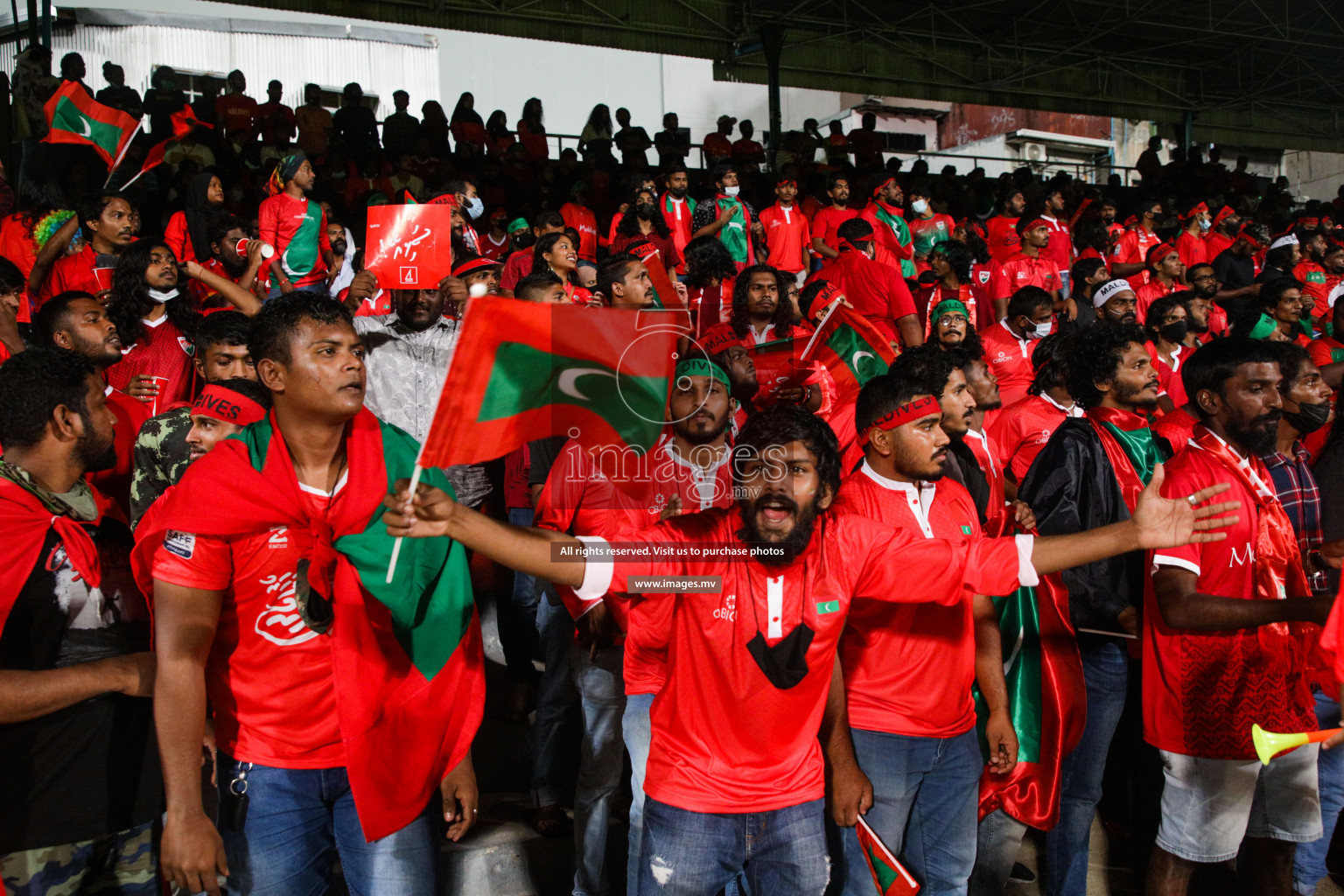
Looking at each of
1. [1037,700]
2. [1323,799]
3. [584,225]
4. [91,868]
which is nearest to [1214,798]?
[1037,700]

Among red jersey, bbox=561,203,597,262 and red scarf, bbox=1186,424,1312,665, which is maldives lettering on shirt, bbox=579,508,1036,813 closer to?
red scarf, bbox=1186,424,1312,665

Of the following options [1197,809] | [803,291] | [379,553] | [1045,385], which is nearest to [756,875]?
[379,553]

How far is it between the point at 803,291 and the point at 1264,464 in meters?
4.84

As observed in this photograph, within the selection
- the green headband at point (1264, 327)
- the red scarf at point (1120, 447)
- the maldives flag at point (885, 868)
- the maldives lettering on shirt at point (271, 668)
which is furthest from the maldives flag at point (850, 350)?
the green headband at point (1264, 327)

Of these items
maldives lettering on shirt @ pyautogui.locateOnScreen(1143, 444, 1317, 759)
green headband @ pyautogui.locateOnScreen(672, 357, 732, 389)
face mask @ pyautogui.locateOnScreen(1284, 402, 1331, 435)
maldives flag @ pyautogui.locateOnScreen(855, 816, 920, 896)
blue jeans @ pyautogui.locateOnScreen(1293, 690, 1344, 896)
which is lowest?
blue jeans @ pyautogui.locateOnScreen(1293, 690, 1344, 896)

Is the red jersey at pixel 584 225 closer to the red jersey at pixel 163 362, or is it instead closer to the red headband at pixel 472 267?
the red headband at pixel 472 267

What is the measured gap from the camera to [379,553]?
2.51m

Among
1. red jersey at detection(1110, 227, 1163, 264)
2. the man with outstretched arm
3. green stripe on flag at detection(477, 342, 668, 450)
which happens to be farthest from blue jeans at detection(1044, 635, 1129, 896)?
red jersey at detection(1110, 227, 1163, 264)

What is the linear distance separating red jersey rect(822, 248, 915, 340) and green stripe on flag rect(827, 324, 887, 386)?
386 centimetres

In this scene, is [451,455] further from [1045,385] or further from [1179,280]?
[1179,280]

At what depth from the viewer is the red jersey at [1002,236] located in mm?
12021

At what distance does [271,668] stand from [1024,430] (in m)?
3.78

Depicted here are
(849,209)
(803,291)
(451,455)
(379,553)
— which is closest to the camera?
(451,455)

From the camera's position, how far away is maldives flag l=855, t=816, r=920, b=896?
9.04 ft
